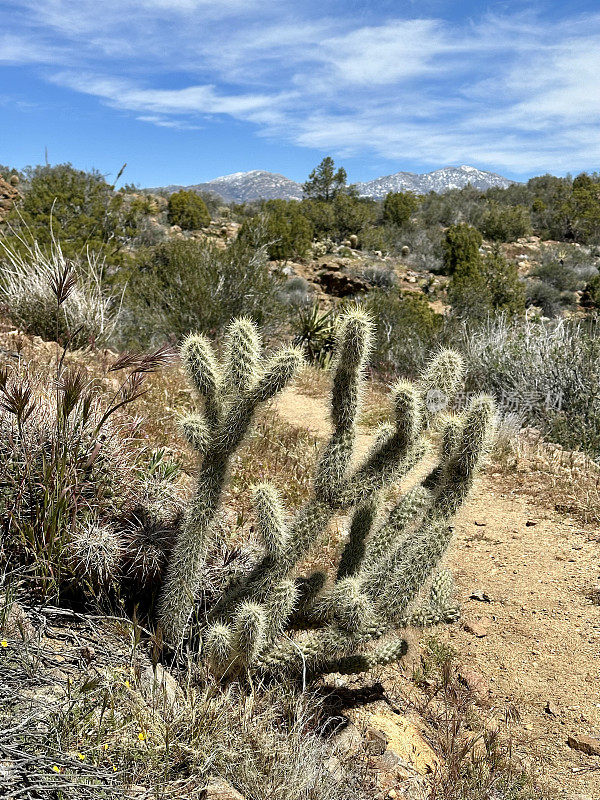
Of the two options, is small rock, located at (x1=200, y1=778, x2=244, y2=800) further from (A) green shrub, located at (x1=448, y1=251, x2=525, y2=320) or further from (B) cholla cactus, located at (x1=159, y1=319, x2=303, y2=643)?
(A) green shrub, located at (x1=448, y1=251, x2=525, y2=320)

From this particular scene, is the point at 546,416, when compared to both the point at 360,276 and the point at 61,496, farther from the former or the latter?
the point at 360,276

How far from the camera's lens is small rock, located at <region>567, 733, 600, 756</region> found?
3.10 m

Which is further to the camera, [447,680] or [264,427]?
[264,427]

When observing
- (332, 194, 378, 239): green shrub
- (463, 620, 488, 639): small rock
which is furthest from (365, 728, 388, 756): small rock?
(332, 194, 378, 239): green shrub

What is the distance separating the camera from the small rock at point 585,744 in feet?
10.2

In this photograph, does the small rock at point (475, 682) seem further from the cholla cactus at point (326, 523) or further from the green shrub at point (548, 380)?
the green shrub at point (548, 380)

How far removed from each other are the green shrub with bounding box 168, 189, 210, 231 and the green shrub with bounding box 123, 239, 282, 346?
23114 millimetres

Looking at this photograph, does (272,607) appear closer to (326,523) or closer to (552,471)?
(326,523)

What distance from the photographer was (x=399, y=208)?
110 feet

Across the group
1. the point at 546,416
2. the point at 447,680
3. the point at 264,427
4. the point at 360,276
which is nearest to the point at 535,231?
the point at 360,276

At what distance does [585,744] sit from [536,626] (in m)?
0.89

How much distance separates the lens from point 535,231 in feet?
109

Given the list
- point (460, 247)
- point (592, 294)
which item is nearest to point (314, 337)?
point (460, 247)

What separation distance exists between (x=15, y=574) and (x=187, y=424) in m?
1.08
